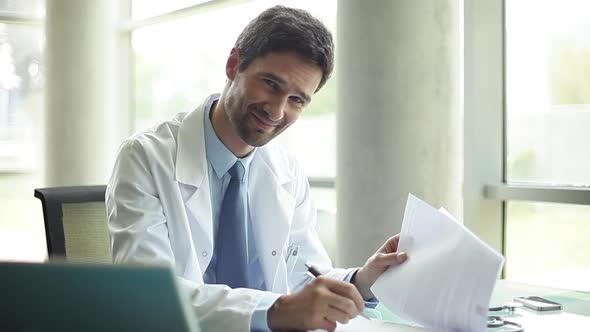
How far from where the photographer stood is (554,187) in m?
2.68

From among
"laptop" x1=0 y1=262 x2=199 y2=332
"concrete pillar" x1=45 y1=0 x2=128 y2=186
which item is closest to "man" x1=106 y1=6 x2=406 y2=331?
"laptop" x1=0 y1=262 x2=199 y2=332

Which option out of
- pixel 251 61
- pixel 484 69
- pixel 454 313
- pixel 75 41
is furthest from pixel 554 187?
pixel 75 41

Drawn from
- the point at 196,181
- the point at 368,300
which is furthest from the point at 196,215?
the point at 368,300

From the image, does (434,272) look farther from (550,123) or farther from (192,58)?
(192,58)

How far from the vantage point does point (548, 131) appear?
2.81 meters

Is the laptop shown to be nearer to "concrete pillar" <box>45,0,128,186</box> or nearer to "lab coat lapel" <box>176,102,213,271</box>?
"lab coat lapel" <box>176,102,213,271</box>

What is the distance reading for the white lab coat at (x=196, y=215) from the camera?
126 cm

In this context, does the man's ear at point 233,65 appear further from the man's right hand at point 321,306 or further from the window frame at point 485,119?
the window frame at point 485,119

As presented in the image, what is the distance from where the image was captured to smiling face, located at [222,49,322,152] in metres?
1.57

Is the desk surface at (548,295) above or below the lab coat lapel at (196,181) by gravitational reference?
below

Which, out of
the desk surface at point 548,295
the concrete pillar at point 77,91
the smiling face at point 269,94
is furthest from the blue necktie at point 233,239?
the concrete pillar at point 77,91

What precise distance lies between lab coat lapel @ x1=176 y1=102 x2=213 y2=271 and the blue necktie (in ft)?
0.16

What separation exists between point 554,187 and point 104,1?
391 cm

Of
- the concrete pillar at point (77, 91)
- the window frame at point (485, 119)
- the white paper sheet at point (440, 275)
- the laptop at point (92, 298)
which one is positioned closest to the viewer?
the laptop at point (92, 298)
